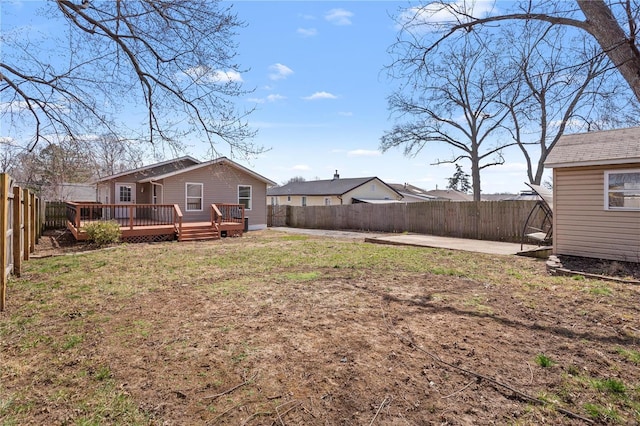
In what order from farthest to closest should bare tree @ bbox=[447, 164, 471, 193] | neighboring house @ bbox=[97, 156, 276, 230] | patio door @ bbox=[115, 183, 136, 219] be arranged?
1. bare tree @ bbox=[447, 164, 471, 193]
2. patio door @ bbox=[115, 183, 136, 219]
3. neighboring house @ bbox=[97, 156, 276, 230]

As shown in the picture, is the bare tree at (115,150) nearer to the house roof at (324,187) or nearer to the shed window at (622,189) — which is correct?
the shed window at (622,189)

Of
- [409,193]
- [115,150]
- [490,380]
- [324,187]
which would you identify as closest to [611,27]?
[490,380]

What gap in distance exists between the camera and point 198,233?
13.1 meters

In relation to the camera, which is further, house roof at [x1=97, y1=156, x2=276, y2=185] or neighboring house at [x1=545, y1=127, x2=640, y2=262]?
house roof at [x1=97, y1=156, x2=276, y2=185]

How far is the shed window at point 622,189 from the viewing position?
7.46 meters

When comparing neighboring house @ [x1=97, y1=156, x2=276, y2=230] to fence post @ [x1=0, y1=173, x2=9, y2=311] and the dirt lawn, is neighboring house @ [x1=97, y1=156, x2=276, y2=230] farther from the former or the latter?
fence post @ [x1=0, y1=173, x2=9, y2=311]

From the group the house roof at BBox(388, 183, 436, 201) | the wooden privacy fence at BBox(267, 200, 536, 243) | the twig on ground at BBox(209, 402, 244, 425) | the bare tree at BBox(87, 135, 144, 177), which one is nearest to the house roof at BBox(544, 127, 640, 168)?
the wooden privacy fence at BBox(267, 200, 536, 243)

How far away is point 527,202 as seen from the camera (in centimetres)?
1270

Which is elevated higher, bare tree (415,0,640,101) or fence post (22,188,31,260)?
bare tree (415,0,640,101)

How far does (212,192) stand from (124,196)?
188 inches

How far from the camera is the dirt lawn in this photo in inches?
88.5

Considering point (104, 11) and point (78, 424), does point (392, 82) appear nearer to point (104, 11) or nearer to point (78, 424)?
point (104, 11)

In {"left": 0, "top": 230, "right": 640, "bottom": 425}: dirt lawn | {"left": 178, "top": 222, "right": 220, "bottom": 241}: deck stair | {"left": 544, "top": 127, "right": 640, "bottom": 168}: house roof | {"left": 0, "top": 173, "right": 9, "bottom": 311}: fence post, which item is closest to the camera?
{"left": 0, "top": 230, "right": 640, "bottom": 425}: dirt lawn

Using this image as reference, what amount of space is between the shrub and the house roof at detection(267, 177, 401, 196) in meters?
21.3
